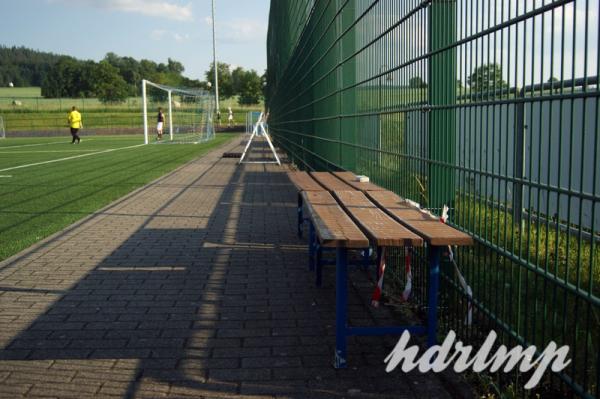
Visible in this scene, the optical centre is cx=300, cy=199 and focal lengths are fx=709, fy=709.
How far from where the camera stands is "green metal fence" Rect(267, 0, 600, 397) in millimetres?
2639

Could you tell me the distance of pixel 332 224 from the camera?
406 centimetres

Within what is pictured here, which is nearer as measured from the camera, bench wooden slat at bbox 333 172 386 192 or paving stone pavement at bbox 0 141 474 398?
paving stone pavement at bbox 0 141 474 398

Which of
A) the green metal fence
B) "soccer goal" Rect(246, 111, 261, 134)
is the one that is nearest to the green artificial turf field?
the green metal fence

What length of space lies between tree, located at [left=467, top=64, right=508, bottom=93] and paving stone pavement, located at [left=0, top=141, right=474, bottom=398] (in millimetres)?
1492

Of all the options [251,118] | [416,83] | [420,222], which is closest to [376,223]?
[420,222]

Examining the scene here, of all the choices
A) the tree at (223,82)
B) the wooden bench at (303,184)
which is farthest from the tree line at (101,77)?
the wooden bench at (303,184)

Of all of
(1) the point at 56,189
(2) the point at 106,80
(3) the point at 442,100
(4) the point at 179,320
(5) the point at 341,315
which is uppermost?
(2) the point at 106,80

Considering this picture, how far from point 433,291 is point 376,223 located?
50cm

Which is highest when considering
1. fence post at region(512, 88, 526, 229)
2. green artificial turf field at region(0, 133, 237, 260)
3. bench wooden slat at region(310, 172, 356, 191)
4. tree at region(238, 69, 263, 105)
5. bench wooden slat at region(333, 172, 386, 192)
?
tree at region(238, 69, 263, 105)

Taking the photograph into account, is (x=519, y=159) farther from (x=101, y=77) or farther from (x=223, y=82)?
(x=101, y=77)

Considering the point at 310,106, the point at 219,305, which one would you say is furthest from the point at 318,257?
the point at 310,106

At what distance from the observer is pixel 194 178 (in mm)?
16000

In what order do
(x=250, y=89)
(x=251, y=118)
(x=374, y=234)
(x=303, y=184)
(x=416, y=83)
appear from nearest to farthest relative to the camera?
(x=374, y=234), (x=416, y=83), (x=303, y=184), (x=251, y=118), (x=250, y=89)

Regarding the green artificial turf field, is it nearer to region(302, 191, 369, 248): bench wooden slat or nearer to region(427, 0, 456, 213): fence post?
region(302, 191, 369, 248): bench wooden slat
